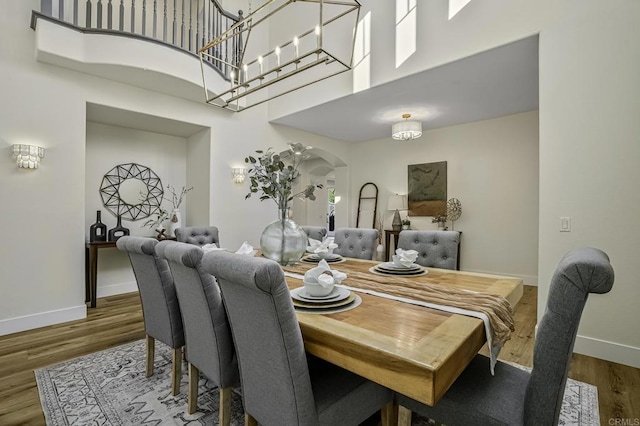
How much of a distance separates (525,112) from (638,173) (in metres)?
2.80

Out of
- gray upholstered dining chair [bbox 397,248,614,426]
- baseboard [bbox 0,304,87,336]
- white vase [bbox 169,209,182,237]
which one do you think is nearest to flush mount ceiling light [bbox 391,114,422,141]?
white vase [bbox 169,209,182,237]

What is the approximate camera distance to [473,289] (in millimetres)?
1542

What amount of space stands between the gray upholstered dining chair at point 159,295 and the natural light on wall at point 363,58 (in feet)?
9.61

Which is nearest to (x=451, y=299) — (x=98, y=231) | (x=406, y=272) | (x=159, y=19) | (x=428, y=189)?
(x=406, y=272)

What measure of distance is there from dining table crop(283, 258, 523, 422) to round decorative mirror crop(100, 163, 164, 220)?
13.5 feet

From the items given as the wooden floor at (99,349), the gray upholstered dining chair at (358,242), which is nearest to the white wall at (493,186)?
the wooden floor at (99,349)

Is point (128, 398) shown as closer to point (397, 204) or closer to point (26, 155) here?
point (26, 155)

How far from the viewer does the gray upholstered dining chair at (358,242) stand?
9.21ft

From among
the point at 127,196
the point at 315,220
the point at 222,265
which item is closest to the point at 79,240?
the point at 127,196

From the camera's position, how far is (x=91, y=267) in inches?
136

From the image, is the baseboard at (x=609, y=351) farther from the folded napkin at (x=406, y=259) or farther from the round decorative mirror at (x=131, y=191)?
the round decorative mirror at (x=131, y=191)

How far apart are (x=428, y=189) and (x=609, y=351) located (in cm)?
356

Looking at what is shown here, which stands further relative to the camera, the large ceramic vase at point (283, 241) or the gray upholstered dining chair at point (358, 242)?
the gray upholstered dining chair at point (358, 242)

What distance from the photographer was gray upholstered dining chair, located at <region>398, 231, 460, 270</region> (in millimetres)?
2297
